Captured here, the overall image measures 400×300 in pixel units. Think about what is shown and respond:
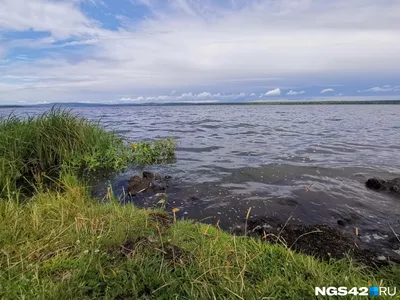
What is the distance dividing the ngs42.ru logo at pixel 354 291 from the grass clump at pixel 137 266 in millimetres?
71

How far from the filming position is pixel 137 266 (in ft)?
10.0

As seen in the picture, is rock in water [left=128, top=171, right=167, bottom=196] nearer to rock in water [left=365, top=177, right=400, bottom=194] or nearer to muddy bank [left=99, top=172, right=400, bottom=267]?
muddy bank [left=99, top=172, right=400, bottom=267]

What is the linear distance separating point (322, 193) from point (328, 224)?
208 centimetres

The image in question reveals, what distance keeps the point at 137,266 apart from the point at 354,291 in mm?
2335

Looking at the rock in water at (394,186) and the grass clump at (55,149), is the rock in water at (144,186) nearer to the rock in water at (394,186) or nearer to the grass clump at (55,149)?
the grass clump at (55,149)

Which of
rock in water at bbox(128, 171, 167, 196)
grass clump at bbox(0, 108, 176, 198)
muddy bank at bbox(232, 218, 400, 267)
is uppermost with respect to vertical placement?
grass clump at bbox(0, 108, 176, 198)

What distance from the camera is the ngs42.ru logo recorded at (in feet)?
8.50

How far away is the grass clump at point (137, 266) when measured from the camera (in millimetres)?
2699

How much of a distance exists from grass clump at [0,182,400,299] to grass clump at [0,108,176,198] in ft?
14.1

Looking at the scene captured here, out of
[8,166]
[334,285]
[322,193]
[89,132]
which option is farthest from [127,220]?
[89,132]

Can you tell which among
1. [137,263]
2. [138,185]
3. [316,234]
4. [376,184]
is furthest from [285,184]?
[137,263]

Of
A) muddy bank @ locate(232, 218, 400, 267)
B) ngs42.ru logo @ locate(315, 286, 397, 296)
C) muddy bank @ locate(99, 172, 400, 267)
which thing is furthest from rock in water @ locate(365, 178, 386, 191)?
ngs42.ru logo @ locate(315, 286, 397, 296)

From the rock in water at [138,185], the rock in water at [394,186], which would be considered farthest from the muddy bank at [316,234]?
the rock in water at [394,186]

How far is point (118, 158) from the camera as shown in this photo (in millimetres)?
10133
